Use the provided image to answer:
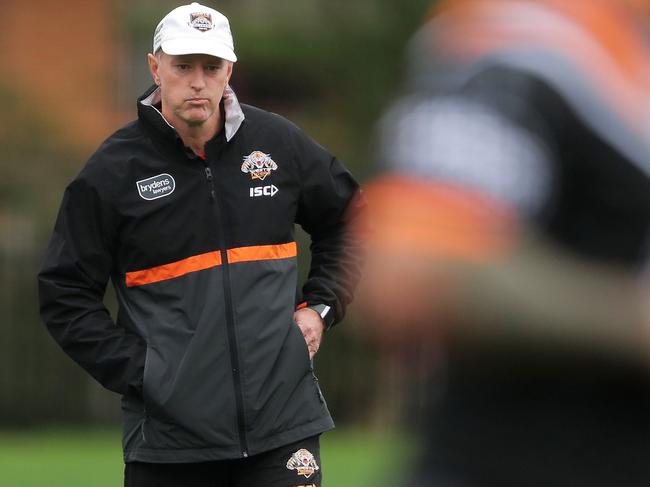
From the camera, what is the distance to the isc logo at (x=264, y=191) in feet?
14.4

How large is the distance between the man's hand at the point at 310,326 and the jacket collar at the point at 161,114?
577mm

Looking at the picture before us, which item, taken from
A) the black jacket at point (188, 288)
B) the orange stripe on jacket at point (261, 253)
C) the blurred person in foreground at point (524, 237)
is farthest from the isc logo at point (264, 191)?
the blurred person in foreground at point (524, 237)

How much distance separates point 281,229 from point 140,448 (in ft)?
2.49

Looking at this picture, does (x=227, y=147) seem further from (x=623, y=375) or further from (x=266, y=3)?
(x=266, y=3)

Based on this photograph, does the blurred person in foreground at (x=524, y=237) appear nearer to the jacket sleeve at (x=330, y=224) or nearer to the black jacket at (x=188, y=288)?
the black jacket at (x=188, y=288)

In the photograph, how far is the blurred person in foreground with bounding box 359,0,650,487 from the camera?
1.84 meters

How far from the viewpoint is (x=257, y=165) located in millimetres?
4441

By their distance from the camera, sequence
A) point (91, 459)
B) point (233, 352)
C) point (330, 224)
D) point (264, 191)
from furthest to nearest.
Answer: point (91, 459) < point (330, 224) < point (264, 191) < point (233, 352)

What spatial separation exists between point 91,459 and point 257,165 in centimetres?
732

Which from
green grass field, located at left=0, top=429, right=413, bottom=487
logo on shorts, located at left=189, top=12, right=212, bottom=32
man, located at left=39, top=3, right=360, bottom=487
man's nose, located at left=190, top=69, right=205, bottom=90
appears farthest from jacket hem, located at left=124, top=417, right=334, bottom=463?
green grass field, located at left=0, top=429, right=413, bottom=487

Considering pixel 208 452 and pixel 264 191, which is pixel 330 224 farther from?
pixel 208 452

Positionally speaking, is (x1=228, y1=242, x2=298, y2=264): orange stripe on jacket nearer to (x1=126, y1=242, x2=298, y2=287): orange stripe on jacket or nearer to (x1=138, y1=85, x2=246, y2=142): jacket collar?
(x1=126, y1=242, x2=298, y2=287): orange stripe on jacket

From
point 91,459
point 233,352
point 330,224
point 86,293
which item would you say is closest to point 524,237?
point 233,352

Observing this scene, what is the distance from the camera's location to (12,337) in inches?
588
